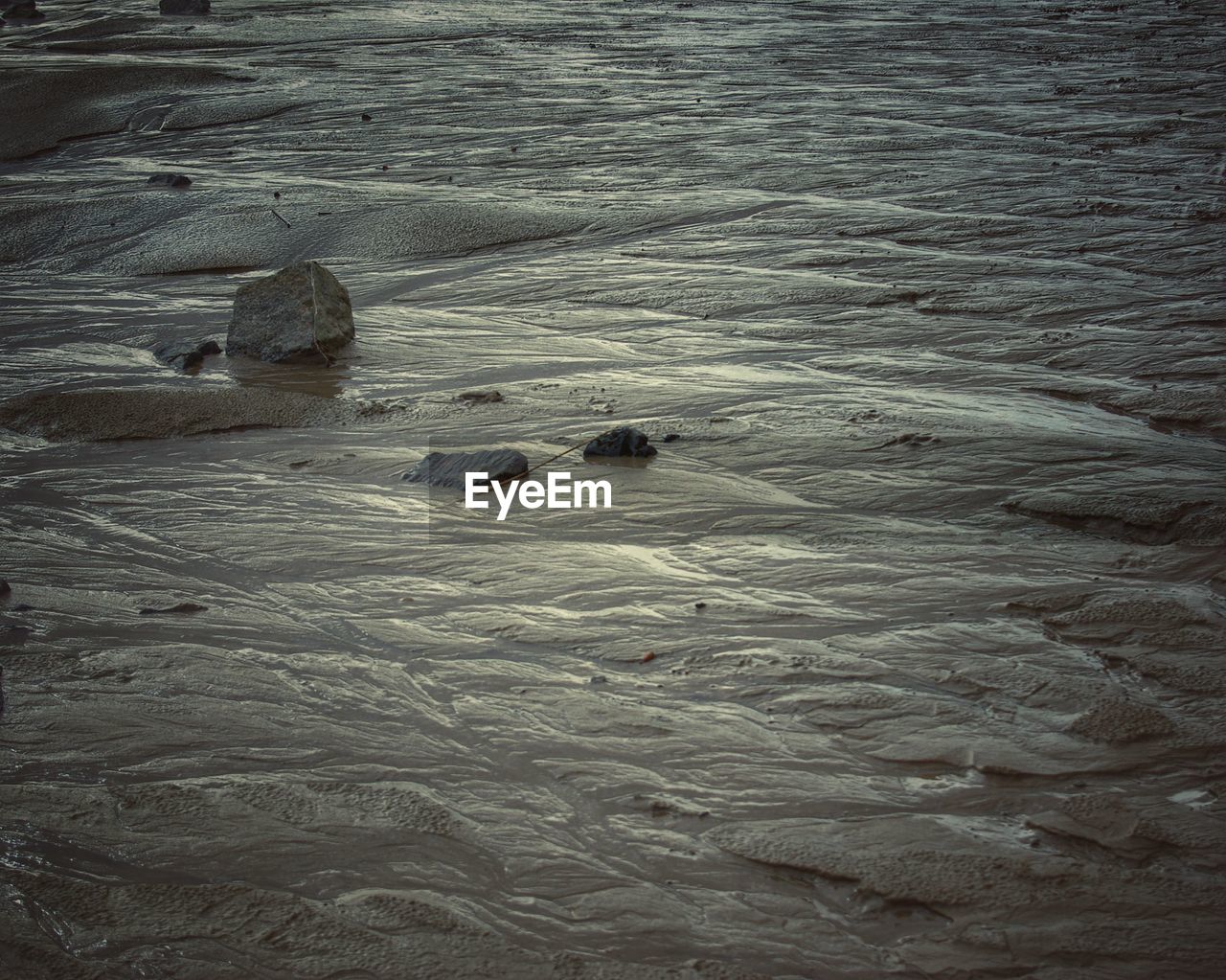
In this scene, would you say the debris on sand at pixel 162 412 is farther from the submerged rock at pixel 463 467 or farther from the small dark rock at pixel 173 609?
the small dark rock at pixel 173 609

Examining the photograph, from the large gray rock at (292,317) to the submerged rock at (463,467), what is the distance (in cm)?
154

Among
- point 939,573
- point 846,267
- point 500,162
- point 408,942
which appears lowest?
point 408,942

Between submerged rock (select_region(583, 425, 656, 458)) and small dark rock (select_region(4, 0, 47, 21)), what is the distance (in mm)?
18813

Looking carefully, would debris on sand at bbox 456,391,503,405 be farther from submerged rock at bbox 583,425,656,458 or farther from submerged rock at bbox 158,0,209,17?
submerged rock at bbox 158,0,209,17

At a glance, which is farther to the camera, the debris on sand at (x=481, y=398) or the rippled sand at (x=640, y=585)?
the debris on sand at (x=481, y=398)

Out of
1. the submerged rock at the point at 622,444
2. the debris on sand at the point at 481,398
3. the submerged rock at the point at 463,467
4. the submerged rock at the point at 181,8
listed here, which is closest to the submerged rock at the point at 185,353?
the debris on sand at the point at 481,398

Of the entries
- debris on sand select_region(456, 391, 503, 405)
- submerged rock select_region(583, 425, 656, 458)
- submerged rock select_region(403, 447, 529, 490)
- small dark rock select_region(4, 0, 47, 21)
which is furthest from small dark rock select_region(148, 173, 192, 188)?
small dark rock select_region(4, 0, 47, 21)

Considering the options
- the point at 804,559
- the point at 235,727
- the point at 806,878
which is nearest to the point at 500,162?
the point at 804,559

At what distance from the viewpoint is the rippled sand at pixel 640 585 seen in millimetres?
2588

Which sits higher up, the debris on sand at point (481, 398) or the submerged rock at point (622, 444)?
the debris on sand at point (481, 398)

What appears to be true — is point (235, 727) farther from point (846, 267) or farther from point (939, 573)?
point (846, 267)

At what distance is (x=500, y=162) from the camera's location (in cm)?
950

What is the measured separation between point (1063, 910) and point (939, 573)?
55.2 inches

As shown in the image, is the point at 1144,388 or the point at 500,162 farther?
the point at 500,162
